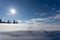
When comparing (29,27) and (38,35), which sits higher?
(29,27)

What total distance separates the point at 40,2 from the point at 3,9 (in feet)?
3.30

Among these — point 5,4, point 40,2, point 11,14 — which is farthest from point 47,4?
point 5,4

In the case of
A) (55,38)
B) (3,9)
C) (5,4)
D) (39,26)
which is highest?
(5,4)

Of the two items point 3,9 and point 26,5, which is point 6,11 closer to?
point 3,9

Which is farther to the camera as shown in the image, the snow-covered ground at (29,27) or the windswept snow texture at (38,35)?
the windswept snow texture at (38,35)

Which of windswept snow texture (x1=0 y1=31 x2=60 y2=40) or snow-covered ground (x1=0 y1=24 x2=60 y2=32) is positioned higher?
snow-covered ground (x1=0 y1=24 x2=60 y2=32)

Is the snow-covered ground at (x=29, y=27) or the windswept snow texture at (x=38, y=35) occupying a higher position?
the snow-covered ground at (x=29, y=27)

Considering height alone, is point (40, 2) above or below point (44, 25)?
above

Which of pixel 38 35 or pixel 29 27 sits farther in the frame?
pixel 38 35

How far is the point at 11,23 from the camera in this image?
1967 millimetres

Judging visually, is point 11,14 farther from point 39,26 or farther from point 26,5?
point 39,26

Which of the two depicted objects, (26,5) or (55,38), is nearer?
(26,5)

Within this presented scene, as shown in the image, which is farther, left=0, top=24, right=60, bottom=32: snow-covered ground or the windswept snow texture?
the windswept snow texture

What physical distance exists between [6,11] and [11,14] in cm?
17
